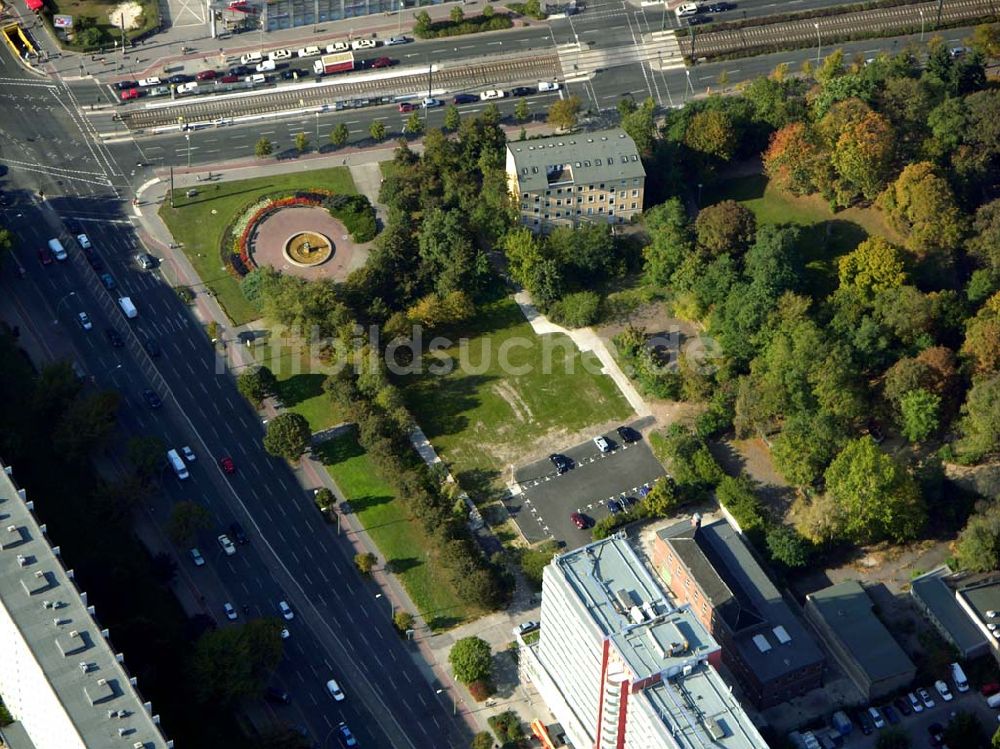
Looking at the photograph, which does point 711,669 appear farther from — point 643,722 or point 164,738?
point 164,738

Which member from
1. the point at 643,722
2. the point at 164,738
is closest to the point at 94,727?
the point at 164,738

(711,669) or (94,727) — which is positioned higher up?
(94,727)

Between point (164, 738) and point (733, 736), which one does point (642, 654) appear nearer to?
point (733, 736)

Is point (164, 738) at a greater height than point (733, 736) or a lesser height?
greater

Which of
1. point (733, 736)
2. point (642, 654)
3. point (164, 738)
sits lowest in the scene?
point (733, 736)

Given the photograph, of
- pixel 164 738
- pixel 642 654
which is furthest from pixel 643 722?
pixel 164 738

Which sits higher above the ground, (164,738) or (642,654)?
(164,738)

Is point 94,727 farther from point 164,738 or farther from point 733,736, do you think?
point 733,736
